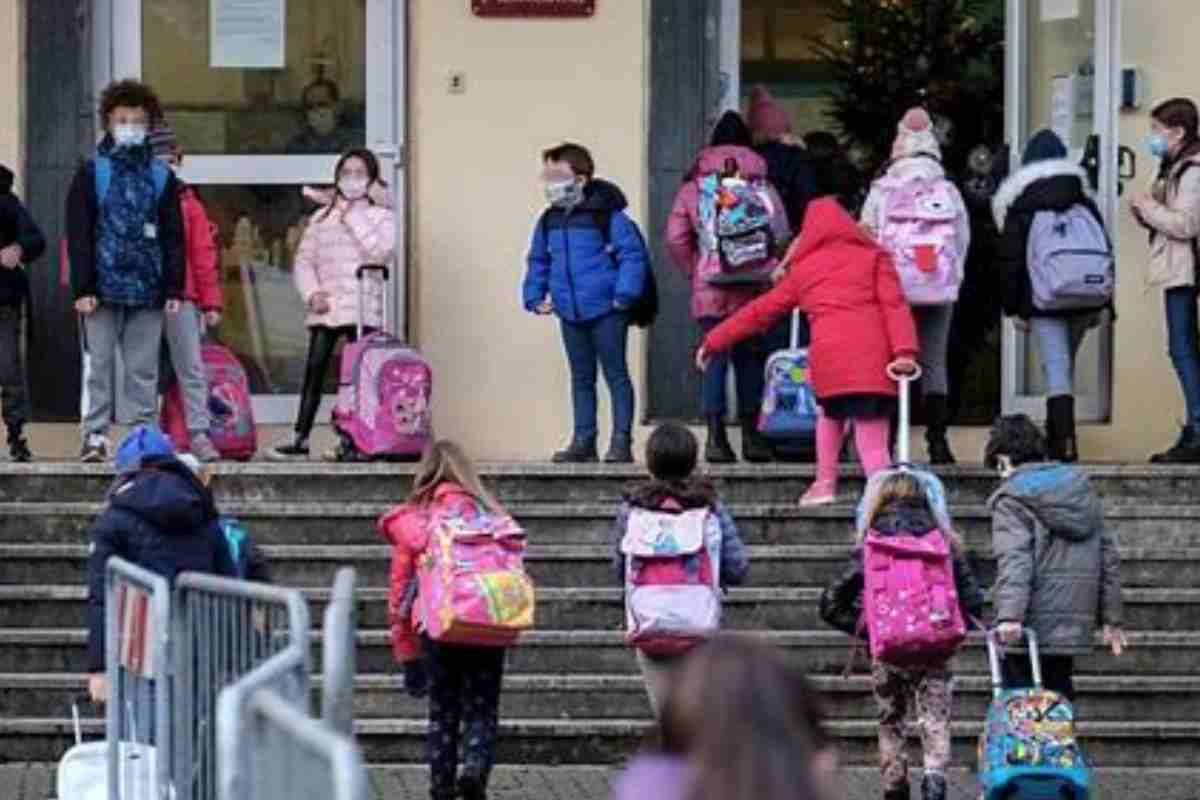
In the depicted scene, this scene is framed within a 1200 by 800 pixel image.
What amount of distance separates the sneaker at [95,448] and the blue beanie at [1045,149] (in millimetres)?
4744

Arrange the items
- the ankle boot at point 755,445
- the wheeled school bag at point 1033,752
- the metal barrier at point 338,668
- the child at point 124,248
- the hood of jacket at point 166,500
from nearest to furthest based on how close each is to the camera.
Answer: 1. the metal barrier at point 338,668
2. the hood of jacket at point 166,500
3. the wheeled school bag at point 1033,752
4. the child at point 124,248
5. the ankle boot at point 755,445

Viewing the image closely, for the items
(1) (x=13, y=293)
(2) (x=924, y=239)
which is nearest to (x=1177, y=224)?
(2) (x=924, y=239)

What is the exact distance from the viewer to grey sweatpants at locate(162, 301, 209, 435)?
622 inches

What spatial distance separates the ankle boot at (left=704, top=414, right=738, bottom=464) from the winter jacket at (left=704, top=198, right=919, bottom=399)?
103cm

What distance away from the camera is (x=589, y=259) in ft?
52.2

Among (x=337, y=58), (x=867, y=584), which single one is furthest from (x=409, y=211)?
(x=867, y=584)

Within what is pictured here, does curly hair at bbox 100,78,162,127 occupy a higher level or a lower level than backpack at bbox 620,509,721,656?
higher

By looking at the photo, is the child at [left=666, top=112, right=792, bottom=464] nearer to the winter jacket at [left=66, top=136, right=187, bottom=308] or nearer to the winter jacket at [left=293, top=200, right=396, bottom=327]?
the winter jacket at [left=293, top=200, right=396, bottom=327]

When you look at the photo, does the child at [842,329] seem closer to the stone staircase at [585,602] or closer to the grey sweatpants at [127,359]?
the stone staircase at [585,602]

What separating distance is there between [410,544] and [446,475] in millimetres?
291

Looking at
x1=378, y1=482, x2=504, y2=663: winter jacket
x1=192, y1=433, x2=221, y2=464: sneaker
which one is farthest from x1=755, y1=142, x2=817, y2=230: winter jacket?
x1=378, y1=482, x2=504, y2=663: winter jacket

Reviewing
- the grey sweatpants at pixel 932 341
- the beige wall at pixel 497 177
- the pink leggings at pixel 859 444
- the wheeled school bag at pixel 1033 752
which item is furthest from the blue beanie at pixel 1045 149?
the wheeled school bag at pixel 1033 752

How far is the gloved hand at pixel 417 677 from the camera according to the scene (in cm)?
1202

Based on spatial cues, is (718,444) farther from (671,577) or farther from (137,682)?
(137,682)
